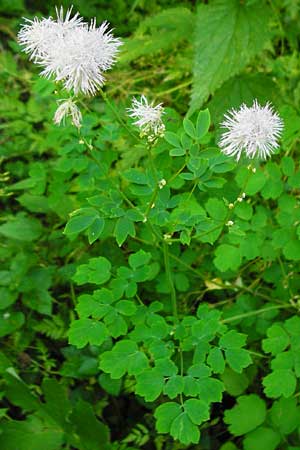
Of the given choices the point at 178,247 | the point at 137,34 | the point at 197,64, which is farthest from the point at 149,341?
the point at 137,34

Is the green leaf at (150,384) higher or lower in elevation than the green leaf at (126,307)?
lower

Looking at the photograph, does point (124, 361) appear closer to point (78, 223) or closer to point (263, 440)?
point (78, 223)

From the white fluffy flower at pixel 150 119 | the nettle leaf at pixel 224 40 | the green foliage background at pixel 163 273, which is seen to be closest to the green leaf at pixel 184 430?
the green foliage background at pixel 163 273

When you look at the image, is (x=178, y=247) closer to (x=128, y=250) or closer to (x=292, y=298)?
(x=128, y=250)

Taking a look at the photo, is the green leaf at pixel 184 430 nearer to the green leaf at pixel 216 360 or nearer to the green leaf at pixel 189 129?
the green leaf at pixel 216 360

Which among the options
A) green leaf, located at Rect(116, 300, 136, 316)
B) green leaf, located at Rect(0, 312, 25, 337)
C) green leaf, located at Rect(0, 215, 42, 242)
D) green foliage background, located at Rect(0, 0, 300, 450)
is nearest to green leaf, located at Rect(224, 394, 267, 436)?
green foliage background, located at Rect(0, 0, 300, 450)

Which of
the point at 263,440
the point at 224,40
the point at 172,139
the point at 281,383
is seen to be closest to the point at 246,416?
the point at 263,440
